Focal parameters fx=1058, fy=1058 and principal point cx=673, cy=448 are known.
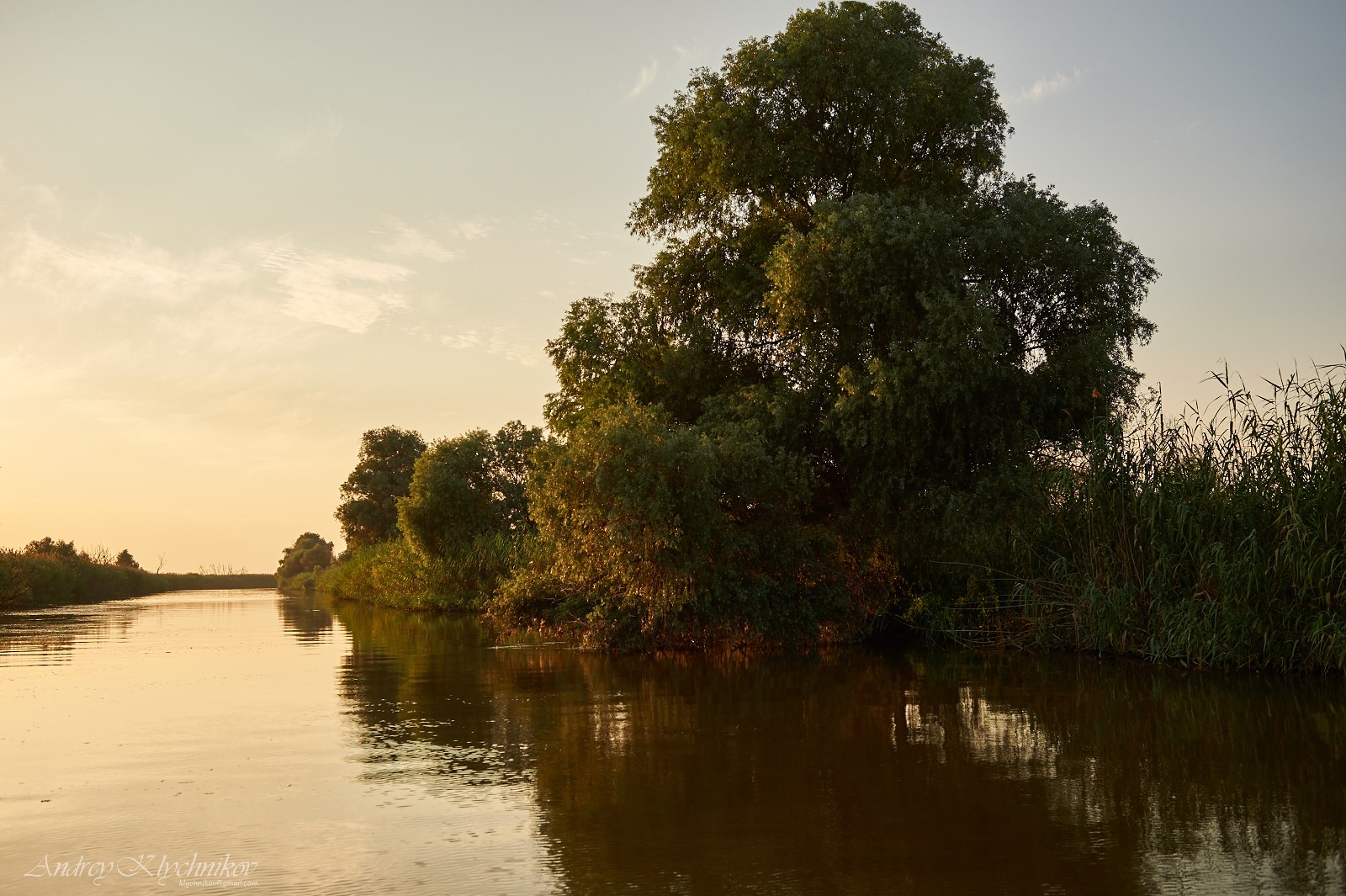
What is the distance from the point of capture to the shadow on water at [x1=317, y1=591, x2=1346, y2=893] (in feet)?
21.5

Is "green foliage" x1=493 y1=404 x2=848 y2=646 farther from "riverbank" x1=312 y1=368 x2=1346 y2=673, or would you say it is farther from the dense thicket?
the dense thicket

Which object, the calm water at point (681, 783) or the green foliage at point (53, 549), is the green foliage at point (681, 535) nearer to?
the calm water at point (681, 783)

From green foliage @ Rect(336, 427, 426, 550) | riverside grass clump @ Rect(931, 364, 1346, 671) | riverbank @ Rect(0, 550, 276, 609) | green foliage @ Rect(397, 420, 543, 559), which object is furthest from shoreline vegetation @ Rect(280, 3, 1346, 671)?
green foliage @ Rect(336, 427, 426, 550)

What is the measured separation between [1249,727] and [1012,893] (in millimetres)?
6907

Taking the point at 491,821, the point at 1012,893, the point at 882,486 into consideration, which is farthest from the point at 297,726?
the point at 882,486

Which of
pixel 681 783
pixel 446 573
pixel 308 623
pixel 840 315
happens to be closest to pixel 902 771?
pixel 681 783

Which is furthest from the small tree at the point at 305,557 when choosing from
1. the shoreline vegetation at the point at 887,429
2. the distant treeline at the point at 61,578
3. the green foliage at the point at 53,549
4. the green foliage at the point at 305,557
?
the shoreline vegetation at the point at 887,429

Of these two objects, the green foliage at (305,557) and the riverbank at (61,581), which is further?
the green foliage at (305,557)

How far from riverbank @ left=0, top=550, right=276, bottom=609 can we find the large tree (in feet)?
95.5

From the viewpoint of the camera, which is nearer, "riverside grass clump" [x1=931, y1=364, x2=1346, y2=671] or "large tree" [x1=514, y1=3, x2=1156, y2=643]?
"riverside grass clump" [x1=931, y1=364, x2=1346, y2=671]

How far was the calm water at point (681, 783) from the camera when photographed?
6508 millimetres

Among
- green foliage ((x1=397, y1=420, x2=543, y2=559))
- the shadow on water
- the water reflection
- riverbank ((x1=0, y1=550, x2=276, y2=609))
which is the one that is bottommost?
the water reflection

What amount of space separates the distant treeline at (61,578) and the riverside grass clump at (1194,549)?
39681mm

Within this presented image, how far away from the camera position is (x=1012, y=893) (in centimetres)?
602
